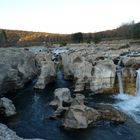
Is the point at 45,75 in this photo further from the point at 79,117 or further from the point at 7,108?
the point at 79,117

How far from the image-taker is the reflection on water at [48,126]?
67.0 ft

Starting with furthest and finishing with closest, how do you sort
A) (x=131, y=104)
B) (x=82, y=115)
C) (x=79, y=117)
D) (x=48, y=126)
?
1. (x=131, y=104)
2. (x=48, y=126)
3. (x=82, y=115)
4. (x=79, y=117)

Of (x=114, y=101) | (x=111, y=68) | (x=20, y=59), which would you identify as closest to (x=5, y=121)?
(x=114, y=101)

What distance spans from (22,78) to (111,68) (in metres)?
10.0

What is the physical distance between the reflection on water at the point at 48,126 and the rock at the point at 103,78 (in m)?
1.47

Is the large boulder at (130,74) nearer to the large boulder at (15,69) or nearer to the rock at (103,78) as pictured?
the rock at (103,78)

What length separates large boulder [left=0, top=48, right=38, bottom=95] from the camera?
32.4 metres

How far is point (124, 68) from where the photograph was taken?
32531 millimetres

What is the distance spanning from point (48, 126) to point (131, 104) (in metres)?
8.03

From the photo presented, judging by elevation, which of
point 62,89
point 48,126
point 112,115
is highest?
point 62,89

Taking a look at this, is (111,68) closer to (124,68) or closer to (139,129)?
(124,68)

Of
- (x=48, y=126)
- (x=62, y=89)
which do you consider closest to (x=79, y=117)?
(x=48, y=126)

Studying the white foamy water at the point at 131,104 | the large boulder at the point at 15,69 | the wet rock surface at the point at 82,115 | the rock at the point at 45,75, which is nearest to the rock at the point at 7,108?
the wet rock surface at the point at 82,115

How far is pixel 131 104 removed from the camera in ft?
88.6
